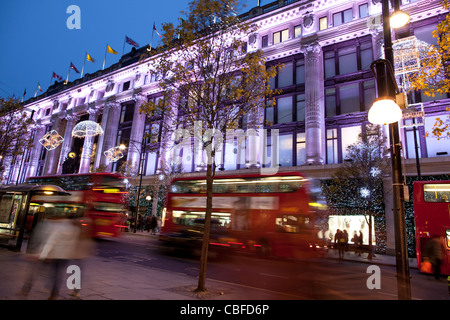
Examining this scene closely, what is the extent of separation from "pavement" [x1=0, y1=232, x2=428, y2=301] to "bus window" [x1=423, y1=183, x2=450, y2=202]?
8931 mm

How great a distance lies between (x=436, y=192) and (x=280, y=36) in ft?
72.6

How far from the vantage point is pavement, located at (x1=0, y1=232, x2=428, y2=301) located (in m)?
5.78

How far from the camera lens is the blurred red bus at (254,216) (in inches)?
488

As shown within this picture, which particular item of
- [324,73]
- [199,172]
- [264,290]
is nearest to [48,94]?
[199,172]

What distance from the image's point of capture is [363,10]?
2381cm

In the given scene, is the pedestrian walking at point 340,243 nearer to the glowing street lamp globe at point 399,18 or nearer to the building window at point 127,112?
the glowing street lamp globe at point 399,18

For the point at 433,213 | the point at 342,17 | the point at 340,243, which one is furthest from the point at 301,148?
the point at 433,213

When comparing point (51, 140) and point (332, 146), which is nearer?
point (332, 146)

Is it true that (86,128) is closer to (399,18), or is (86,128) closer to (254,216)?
(254,216)

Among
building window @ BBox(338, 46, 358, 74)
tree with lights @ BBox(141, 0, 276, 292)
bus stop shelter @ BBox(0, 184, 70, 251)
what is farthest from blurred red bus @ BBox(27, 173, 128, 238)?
building window @ BBox(338, 46, 358, 74)

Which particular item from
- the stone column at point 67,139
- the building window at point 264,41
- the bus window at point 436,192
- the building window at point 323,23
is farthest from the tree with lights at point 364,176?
the stone column at point 67,139

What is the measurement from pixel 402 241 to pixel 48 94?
216 ft

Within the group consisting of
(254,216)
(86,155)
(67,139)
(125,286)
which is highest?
(67,139)

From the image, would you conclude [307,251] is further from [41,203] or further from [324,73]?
[324,73]
